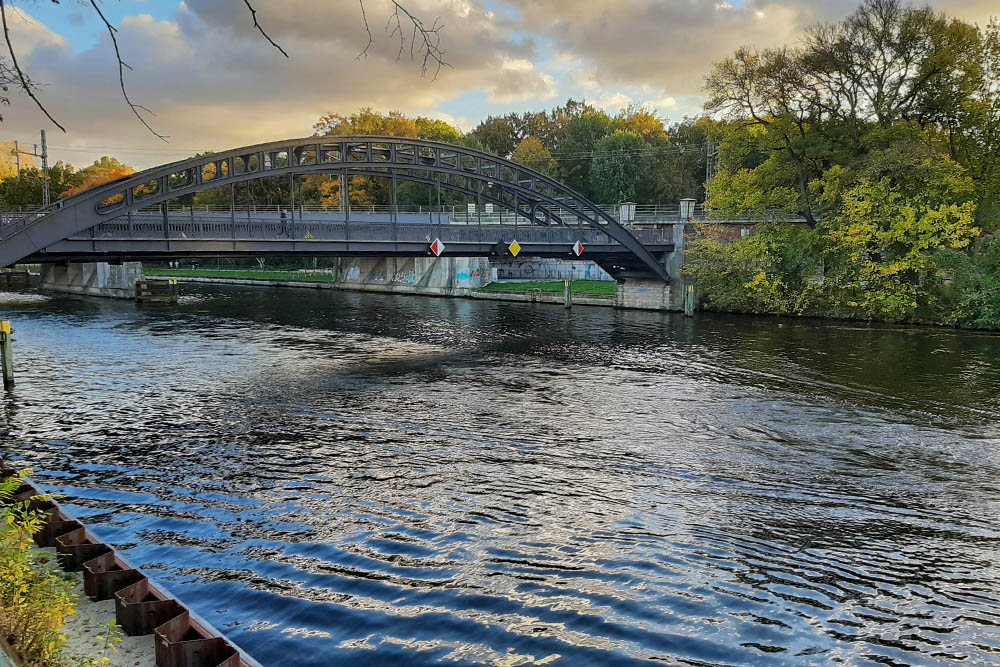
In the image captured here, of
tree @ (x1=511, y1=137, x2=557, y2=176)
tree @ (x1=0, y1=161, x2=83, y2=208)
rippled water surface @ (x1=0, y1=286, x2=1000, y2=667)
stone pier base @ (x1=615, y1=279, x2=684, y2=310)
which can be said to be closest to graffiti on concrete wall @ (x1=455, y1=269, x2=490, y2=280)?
stone pier base @ (x1=615, y1=279, x2=684, y2=310)

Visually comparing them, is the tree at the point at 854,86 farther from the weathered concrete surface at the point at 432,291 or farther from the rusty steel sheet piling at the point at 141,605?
the rusty steel sheet piling at the point at 141,605

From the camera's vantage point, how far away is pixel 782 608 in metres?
9.17

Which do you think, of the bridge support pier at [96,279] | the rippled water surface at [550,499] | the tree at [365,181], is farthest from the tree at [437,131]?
the rippled water surface at [550,499]

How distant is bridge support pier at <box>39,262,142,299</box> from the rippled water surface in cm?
3496

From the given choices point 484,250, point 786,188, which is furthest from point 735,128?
point 484,250

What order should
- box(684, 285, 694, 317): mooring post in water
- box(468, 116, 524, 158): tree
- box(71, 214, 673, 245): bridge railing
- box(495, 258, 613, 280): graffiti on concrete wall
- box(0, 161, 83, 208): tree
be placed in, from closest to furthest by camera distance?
box(71, 214, 673, 245): bridge railing → box(684, 285, 694, 317): mooring post in water → box(495, 258, 613, 280): graffiti on concrete wall → box(0, 161, 83, 208): tree → box(468, 116, 524, 158): tree

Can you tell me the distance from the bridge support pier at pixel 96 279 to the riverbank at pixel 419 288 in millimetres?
14979

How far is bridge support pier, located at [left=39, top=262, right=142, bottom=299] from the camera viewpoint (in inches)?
2375

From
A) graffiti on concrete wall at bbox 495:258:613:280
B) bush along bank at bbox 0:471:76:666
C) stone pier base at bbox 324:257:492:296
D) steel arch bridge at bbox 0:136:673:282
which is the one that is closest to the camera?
bush along bank at bbox 0:471:76:666

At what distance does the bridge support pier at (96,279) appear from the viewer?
60.3 metres

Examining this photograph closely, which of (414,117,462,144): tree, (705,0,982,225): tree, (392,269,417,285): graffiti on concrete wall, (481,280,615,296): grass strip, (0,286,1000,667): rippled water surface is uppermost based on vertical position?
(414,117,462,144): tree

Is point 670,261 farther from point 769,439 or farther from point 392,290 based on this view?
point 769,439

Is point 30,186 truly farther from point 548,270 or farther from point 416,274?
point 548,270

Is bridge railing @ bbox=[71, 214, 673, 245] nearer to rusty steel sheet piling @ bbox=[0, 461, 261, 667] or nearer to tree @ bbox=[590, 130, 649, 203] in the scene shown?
rusty steel sheet piling @ bbox=[0, 461, 261, 667]
